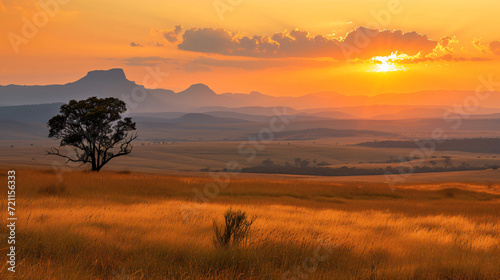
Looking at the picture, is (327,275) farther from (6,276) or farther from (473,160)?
(473,160)

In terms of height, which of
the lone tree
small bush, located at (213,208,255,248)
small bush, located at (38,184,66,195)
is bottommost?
small bush, located at (38,184,66,195)

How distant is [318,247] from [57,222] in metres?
6.19

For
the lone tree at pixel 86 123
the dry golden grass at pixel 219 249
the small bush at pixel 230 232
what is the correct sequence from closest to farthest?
the dry golden grass at pixel 219 249 → the small bush at pixel 230 232 → the lone tree at pixel 86 123

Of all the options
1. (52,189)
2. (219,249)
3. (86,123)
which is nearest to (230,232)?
(219,249)

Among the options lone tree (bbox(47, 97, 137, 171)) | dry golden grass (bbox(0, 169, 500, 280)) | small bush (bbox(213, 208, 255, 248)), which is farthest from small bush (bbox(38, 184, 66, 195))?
lone tree (bbox(47, 97, 137, 171))

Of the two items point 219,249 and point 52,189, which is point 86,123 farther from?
point 219,249

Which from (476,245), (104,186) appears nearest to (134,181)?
(104,186)

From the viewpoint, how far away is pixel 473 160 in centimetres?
12912

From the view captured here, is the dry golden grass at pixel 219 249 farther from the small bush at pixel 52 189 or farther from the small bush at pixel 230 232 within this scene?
the small bush at pixel 52 189

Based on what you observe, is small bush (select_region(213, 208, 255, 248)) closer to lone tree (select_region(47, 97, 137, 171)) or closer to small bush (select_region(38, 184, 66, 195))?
small bush (select_region(38, 184, 66, 195))

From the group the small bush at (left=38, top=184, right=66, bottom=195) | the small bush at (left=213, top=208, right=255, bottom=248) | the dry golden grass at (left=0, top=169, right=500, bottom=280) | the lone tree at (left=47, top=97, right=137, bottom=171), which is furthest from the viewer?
the lone tree at (left=47, top=97, right=137, bottom=171)

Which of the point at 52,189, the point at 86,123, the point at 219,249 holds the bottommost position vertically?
the point at 52,189

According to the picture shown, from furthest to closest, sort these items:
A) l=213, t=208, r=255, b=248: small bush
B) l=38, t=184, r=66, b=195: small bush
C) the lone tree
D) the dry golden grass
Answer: the lone tree → l=38, t=184, r=66, b=195: small bush → l=213, t=208, r=255, b=248: small bush → the dry golden grass

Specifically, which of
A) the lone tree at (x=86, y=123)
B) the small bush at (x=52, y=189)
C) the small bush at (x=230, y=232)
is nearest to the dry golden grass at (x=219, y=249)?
the small bush at (x=230, y=232)
